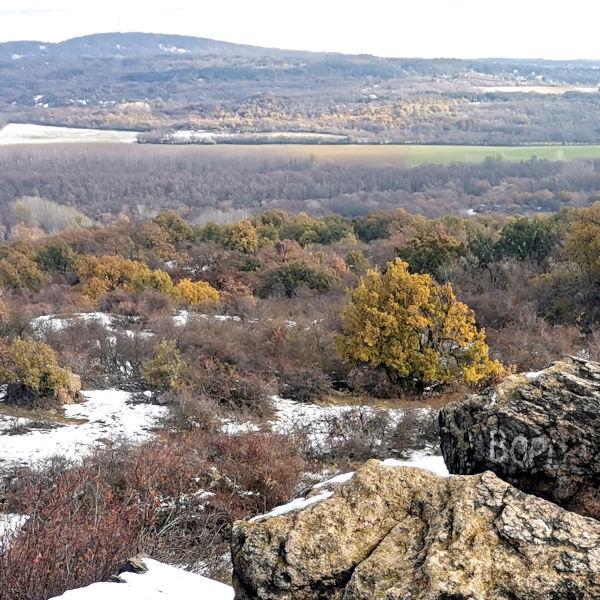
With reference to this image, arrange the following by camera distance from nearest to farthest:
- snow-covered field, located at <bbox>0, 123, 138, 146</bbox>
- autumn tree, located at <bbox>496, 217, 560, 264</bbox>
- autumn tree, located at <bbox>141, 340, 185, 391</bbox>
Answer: autumn tree, located at <bbox>141, 340, 185, 391</bbox>, autumn tree, located at <bbox>496, 217, 560, 264</bbox>, snow-covered field, located at <bbox>0, 123, 138, 146</bbox>

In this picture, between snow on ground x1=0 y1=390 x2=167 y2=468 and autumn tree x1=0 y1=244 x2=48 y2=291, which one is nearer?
snow on ground x1=0 y1=390 x2=167 y2=468

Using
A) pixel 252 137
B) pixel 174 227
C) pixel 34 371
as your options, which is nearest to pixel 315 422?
pixel 34 371

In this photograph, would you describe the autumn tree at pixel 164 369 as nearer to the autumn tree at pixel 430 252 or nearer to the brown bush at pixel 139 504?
the brown bush at pixel 139 504

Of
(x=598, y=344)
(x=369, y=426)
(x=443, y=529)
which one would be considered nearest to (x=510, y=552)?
(x=443, y=529)

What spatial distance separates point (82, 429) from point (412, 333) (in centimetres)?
918

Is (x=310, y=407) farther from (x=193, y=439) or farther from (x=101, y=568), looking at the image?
(x=101, y=568)

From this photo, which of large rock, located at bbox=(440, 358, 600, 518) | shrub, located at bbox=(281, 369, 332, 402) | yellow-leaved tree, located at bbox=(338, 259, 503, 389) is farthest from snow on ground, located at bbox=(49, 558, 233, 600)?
yellow-leaved tree, located at bbox=(338, 259, 503, 389)

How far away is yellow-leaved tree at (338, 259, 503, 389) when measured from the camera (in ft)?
59.8

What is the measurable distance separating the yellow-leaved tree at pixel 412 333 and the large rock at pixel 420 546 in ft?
46.8

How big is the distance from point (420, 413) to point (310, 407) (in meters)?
3.39

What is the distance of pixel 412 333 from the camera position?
18.6 meters

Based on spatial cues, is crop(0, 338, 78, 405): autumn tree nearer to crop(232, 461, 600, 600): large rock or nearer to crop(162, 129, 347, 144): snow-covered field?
crop(232, 461, 600, 600): large rock

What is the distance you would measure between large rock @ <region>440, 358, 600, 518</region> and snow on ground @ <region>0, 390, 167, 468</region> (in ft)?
31.7

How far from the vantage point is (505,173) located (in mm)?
104812
